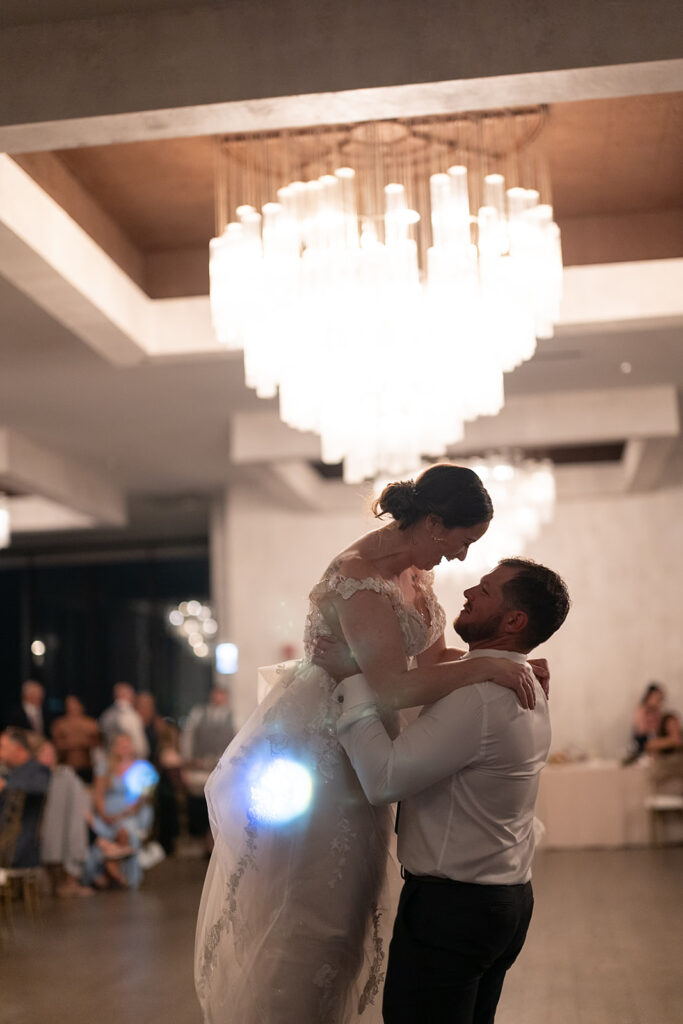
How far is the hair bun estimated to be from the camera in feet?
8.52

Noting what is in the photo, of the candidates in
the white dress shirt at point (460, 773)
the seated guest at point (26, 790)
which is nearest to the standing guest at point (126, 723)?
the seated guest at point (26, 790)

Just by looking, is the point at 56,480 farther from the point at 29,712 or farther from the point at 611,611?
the point at 611,611

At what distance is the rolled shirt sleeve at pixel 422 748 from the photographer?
2.22 meters

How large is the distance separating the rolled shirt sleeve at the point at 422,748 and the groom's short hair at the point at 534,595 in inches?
8.3

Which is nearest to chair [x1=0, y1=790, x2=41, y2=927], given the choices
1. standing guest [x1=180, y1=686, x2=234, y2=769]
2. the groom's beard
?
standing guest [x1=180, y1=686, x2=234, y2=769]

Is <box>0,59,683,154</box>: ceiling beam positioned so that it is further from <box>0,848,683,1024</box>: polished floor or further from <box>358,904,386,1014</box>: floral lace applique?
<box>0,848,683,1024</box>: polished floor

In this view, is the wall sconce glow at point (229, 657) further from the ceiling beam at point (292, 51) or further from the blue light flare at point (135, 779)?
the ceiling beam at point (292, 51)

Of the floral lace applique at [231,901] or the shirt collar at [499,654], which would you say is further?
the floral lace applique at [231,901]

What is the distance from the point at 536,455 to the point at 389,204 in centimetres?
732

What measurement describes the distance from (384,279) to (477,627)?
107 inches

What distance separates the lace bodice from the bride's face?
123 mm

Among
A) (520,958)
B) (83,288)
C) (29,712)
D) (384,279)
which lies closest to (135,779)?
(29,712)

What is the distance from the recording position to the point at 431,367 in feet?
16.9

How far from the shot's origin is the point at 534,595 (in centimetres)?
236
